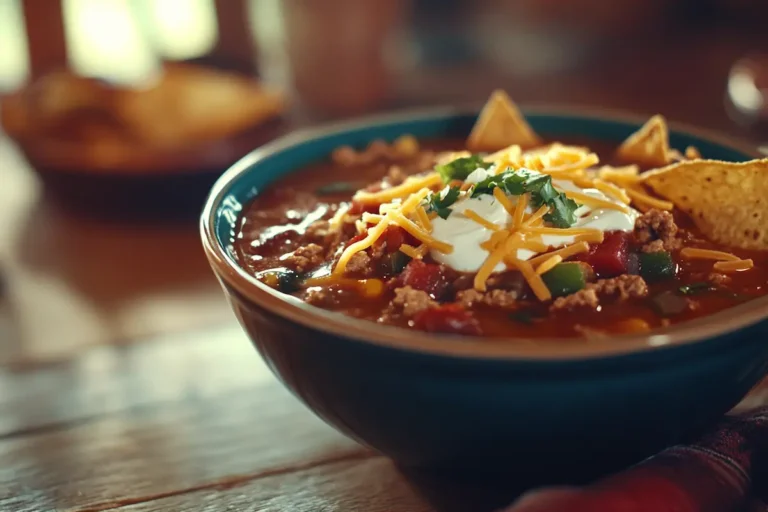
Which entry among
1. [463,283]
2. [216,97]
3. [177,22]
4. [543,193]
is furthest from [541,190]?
[177,22]

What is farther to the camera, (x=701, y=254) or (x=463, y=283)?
(x=701, y=254)

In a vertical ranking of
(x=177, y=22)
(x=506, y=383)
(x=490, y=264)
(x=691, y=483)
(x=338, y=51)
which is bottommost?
(x=691, y=483)

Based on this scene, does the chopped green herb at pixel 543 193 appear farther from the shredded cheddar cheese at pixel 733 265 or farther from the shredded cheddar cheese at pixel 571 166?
the shredded cheddar cheese at pixel 733 265

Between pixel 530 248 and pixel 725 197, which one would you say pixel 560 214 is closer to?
pixel 530 248

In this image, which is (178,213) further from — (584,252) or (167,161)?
(584,252)

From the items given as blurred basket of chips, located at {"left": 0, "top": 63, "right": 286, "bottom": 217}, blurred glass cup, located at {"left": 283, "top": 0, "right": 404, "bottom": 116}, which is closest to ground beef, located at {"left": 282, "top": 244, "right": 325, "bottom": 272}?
blurred basket of chips, located at {"left": 0, "top": 63, "right": 286, "bottom": 217}

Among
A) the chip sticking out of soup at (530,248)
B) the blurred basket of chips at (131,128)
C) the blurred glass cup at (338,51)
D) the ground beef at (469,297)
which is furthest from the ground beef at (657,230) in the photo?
the blurred glass cup at (338,51)

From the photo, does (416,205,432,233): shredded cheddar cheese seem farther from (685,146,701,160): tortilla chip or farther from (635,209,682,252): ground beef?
(685,146,701,160): tortilla chip
